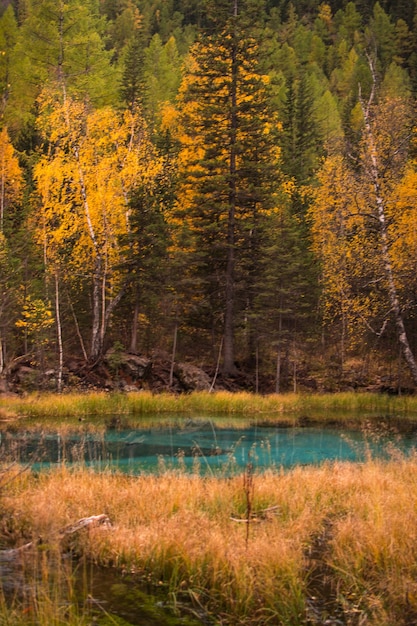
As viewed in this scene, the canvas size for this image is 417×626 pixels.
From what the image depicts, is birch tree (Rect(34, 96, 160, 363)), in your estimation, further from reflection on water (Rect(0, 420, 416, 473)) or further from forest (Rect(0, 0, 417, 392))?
reflection on water (Rect(0, 420, 416, 473))

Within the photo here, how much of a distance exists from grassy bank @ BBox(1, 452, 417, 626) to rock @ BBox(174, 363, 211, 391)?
15663 millimetres

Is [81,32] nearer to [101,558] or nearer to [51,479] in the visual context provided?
[51,479]

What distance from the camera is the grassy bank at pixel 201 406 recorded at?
738 inches

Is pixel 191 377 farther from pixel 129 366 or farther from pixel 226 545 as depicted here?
pixel 226 545

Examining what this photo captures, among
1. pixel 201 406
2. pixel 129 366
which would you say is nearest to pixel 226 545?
pixel 201 406

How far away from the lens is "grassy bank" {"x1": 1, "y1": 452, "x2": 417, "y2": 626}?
5266 millimetres

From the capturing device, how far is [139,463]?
12.4 m

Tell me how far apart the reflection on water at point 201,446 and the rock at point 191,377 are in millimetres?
6381

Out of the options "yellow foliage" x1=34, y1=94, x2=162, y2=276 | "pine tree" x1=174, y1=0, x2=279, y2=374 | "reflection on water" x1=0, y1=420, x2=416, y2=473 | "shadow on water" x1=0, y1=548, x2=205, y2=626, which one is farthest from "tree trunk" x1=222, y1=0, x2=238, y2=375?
"shadow on water" x1=0, y1=548, x2=205, y2=626

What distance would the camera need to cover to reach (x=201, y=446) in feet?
48.2

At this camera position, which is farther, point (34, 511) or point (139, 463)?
point (139, 463)

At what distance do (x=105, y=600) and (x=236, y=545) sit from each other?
4.14 feet

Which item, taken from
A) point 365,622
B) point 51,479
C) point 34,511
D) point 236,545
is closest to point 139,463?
point 51,479

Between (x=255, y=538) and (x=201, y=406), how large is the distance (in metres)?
15.6
